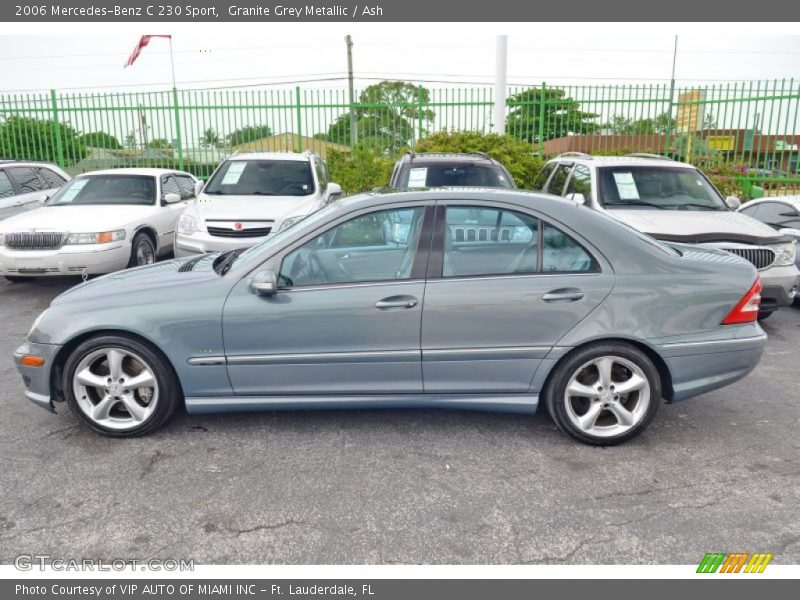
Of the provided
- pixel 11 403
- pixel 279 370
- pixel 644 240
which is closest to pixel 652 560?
pixel 644 240

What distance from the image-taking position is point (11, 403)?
472 cm

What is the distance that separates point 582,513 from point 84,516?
2.50m

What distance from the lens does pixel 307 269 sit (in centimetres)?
399

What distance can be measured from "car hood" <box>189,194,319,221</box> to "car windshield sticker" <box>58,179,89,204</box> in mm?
1869

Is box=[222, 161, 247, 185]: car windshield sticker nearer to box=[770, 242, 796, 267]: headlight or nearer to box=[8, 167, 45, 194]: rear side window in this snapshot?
box=[8, 167, 45, 194]: rear side window

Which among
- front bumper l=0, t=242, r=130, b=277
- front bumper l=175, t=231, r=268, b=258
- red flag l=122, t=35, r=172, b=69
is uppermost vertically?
red flag l=122, t=35, r=172, b=69

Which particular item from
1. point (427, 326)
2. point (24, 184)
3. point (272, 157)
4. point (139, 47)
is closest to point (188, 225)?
point (272, 157)

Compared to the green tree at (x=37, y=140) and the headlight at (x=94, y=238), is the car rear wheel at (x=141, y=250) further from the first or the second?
the green tree at (x=37, y=140)

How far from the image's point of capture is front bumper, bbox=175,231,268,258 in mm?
7871

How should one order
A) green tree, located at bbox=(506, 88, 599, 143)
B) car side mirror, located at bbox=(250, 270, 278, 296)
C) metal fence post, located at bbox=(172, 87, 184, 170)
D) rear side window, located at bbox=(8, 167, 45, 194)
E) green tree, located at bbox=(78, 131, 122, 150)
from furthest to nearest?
green tree, located at bbox=(78, 131, 122, 150), metal fence post, located at bbox=(172, 87, 184, 170), green tree, located at bbox=(506, 88, 599, 143), rear side window, located at bbox=(8, 167, 45, 194), car side mirror, located at bbox=(250, 270, 278, 296)

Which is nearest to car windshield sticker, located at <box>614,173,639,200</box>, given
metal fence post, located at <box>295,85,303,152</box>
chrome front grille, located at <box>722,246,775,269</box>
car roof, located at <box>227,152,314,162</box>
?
chrome front grille, located at <box>722,246,775,269</box>

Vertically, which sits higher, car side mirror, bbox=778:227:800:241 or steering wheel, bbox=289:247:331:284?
steering wheel, bbox=289:247:331:284

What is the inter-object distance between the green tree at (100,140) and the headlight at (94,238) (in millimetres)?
8591

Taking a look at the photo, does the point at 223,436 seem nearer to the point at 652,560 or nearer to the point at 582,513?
the point at 582,513
